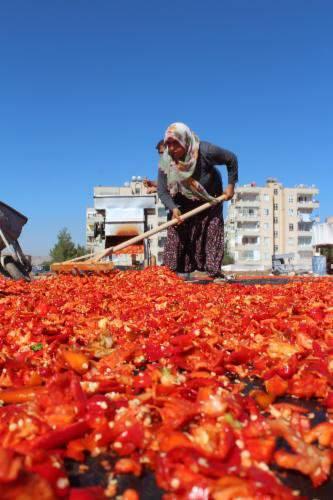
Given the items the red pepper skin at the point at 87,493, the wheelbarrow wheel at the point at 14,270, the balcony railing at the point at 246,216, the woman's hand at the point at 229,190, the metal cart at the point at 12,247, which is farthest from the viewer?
the balcony railing at the point at 246,216

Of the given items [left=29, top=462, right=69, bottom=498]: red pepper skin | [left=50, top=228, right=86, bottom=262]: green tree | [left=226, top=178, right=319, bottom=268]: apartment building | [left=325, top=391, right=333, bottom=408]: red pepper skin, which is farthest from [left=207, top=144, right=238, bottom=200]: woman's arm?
[left=226, top=178, right=319, bottom=268]: apartment building

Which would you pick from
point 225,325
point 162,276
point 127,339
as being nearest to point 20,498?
point 127,339

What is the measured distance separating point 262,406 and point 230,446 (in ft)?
1.63

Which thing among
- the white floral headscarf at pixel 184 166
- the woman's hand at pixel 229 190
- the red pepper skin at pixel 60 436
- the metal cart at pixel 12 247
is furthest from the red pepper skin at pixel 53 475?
the metal cart at pixel 12 247

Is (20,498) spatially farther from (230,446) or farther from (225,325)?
(225,325)

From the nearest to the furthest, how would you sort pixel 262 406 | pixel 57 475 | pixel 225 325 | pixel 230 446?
pixel 57 475 < pixel 230 446 < pixel 262 406 < pixel 225 325

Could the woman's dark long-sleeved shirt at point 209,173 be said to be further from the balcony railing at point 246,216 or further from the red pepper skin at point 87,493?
the balcony railing at point 246,216

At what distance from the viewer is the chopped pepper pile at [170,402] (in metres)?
1.15

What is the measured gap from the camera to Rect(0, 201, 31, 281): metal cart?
8.50m

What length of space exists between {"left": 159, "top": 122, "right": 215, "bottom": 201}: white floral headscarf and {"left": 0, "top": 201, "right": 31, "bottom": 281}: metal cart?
11.2ft

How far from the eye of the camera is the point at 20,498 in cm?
100

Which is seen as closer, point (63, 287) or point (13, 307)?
point (13, 307)

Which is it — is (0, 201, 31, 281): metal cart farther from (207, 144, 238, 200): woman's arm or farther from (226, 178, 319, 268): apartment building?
(226, 178, 319, 268): apartment building

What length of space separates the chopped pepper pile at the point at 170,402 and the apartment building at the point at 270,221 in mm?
77367
